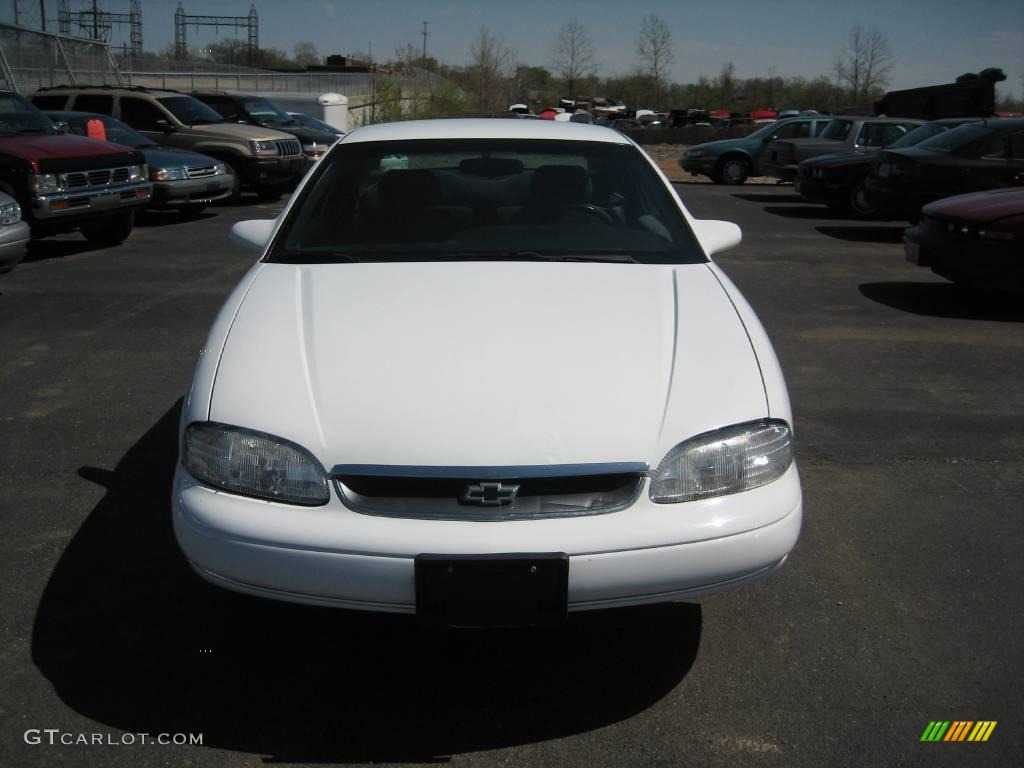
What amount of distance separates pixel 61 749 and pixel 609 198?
2810 mm

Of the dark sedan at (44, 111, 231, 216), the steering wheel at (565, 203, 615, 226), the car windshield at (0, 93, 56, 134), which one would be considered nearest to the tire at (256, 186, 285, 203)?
the dark sedan at (44, 111, 231, 216)

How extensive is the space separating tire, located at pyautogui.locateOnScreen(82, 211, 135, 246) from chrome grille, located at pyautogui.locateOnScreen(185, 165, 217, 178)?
185cm

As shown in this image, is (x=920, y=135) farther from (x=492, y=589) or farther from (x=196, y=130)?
(x=492, y=589)

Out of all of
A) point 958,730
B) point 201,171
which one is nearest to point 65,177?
point 201,171

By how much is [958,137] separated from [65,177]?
33.8 ft

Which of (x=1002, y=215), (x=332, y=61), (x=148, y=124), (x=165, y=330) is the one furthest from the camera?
(x=332, y=61)

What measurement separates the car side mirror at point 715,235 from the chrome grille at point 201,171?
10334mm

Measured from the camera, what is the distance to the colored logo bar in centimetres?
258

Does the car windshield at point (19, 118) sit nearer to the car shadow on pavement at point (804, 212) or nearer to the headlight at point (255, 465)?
the headlight at point (255, 465)

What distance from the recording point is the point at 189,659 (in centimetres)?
292

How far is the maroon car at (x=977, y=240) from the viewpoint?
764 centimetres

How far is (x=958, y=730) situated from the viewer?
262cm

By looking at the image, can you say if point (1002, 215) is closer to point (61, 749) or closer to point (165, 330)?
point (165, 330)

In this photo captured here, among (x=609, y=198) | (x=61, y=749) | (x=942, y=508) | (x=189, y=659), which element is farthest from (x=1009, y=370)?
(x=61, y=749)
